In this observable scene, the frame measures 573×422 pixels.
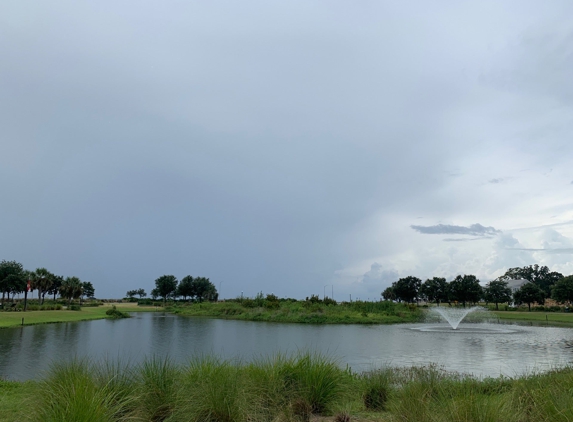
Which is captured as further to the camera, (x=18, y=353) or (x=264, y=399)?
(x=18, y=353)

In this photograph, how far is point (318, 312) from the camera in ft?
183

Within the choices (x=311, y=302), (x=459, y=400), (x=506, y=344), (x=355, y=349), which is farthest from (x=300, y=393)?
(x=311, y=302)

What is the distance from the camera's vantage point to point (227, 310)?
63938 millimetres

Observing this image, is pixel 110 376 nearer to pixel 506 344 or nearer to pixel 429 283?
pixel 506 344

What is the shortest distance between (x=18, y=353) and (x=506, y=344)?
2864cm

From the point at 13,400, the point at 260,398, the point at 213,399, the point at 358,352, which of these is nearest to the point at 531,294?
the point at 358,352

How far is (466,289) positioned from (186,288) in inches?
2856

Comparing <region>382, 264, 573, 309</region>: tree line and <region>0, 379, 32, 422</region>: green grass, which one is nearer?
<region>0, 379, 32, 422</region>: green grass

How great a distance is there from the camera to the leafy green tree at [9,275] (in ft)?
208

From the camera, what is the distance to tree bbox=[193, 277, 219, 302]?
11500cm

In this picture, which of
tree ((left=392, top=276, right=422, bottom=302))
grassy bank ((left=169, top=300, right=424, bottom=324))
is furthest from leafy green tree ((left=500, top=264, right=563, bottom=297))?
grassy bank ((left=169, top=300, right=424, bottom=324))

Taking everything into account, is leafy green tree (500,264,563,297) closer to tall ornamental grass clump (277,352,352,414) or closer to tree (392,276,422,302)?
tree (392,276,422,302)

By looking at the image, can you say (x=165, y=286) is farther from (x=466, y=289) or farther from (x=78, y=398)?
(x=78, y=398)

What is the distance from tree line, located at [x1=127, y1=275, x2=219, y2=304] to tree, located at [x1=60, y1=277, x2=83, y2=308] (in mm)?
32223
